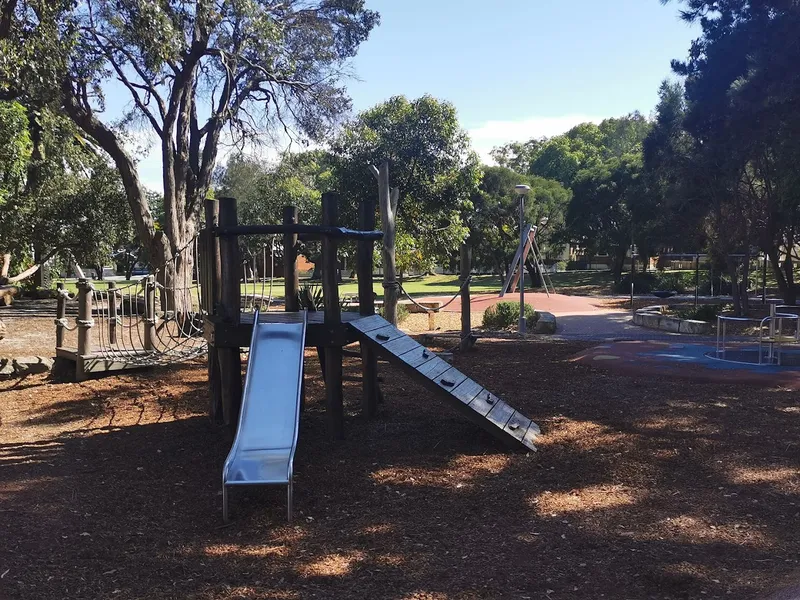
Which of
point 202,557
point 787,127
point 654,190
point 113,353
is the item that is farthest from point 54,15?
point 654,190

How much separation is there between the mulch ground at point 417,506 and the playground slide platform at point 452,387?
20 centimetres

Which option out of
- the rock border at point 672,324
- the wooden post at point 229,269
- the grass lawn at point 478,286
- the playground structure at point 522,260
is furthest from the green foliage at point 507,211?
the wooden post at point 229,269

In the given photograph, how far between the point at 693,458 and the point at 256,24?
12.7 m

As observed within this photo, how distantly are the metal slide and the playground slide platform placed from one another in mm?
641

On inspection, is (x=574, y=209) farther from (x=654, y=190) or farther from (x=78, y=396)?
(x=78, y=396)

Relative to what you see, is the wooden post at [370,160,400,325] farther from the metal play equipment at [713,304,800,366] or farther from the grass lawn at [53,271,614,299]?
the grass lawn at [53,271,614,299]

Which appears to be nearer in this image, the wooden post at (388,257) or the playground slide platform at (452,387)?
the playground slide platform at (452,387)

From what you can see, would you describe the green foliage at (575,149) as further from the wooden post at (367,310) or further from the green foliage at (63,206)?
the wooden post at (367,310)

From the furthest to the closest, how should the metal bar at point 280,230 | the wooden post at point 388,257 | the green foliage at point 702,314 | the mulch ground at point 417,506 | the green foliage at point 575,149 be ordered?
the green foliage at point 575,149 → the green foliage at point 702,314 → the wooden post at point 388,257 → the metal bar at point 280,230 → the mulch ground at point 417,506

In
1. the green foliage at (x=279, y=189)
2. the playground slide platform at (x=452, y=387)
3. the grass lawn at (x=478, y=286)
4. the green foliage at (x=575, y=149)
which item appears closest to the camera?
the playground slide platform at (x=452, y=387)

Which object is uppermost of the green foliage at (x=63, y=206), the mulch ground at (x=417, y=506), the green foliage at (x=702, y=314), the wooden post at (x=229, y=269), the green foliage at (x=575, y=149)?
the green foliage at (x=575, y=149)

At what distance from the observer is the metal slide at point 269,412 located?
168 inches

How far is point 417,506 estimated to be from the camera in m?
4.50

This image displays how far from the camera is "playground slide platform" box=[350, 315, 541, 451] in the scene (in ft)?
18.0
